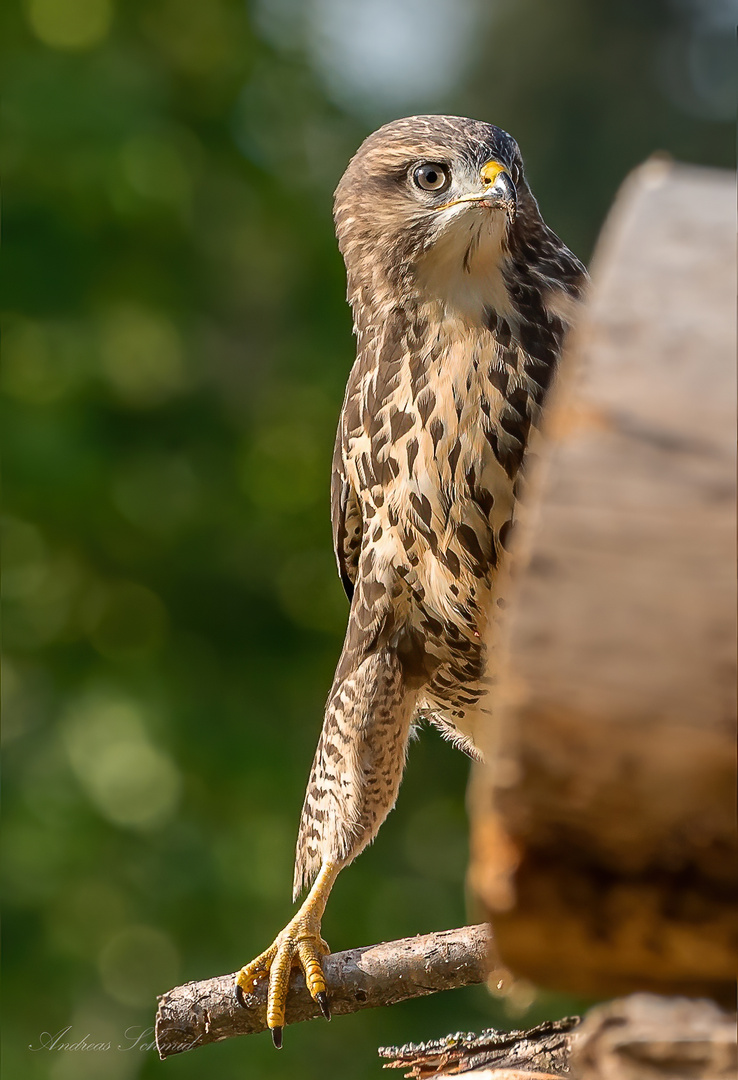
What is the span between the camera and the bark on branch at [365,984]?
2.47 metres

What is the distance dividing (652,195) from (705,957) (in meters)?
0.73

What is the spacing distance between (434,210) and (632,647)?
71.5 inches

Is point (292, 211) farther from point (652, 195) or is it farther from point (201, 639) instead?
point (652, 195)

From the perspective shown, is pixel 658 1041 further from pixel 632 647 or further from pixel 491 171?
pixel 491 171

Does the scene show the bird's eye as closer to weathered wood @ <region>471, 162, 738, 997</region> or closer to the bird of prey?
the bird of prey

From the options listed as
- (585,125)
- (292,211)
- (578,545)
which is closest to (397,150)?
(578,545)

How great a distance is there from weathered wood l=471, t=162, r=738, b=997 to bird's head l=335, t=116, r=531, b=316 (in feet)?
4.50

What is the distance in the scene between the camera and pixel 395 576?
2713mm

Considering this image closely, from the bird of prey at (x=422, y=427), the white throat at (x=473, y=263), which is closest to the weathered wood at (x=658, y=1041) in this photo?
the bird of prey at (x=422, y=427)

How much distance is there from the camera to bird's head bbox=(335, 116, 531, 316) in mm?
2482

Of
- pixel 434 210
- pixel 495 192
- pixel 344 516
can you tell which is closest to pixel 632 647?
pixel 495 192

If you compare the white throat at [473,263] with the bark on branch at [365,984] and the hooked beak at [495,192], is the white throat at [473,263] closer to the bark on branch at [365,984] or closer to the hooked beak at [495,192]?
the hooked beak at [495,192]

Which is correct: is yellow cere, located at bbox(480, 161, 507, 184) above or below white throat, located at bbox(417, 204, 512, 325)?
above

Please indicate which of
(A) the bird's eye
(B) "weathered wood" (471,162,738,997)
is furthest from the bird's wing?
(B) "weathered wood" (471,162,738,997)
